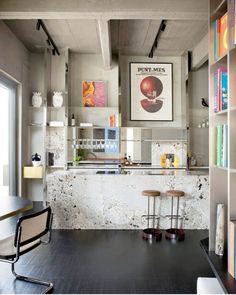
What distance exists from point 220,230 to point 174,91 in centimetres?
524

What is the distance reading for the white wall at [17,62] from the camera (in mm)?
4861

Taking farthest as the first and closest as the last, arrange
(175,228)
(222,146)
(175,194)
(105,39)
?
(105,39) < (175,228) < (175,194) < (222,146)

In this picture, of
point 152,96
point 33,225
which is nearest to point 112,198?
point 33,225

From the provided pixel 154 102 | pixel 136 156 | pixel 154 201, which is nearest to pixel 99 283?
pixel 154 201

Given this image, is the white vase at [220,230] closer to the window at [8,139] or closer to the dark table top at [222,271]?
the dark table top at [222,271]

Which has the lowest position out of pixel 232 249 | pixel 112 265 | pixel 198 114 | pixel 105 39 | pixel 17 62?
pixel 112 265

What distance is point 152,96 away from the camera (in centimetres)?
674

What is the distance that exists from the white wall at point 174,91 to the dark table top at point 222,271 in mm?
4799

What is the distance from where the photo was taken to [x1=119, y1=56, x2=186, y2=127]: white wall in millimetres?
6723

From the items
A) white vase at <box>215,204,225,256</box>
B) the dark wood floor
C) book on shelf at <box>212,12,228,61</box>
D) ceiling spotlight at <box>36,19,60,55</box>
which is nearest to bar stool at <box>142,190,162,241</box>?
the dark wood floor

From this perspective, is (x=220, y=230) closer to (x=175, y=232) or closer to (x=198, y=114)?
(x=175, y=232)

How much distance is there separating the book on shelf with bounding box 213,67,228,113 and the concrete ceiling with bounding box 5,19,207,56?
9.93 ft

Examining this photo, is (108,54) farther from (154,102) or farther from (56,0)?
(56,0)

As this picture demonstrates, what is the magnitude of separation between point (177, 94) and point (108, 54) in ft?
6.68
